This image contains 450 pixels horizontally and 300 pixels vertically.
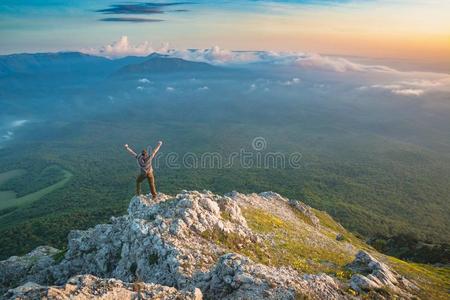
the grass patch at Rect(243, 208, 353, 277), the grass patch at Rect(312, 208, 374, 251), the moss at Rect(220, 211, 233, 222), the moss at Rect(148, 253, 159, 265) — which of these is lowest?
the grass patch at Rect(312, 208, 374, 251)

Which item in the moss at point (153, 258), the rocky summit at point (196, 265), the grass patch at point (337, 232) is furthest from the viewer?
the grass patch at point (337, 232)

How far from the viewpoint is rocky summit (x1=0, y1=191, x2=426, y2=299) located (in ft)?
77.2

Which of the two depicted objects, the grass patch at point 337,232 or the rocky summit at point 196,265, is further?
the grass patch at point 337,232

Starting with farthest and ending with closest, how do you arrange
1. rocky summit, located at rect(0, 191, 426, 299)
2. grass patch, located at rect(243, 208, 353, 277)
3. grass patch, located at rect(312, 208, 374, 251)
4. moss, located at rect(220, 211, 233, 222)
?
grass patch, located at rect(312, 208, 374, 251) < moss, located at rect(220, 211, 233, 222) < grass patch, located at rect(243, 208, 353, 277) < rocky summit, located at rect(0, 191, 426, 299)

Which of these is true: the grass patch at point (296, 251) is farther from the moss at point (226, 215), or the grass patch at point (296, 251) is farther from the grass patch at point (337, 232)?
the grass patch at point (337, 232)

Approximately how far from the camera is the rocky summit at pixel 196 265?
23531 mm

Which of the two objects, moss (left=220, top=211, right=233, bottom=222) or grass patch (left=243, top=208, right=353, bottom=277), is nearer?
grass patch (left=243, top=208, right=353, bottom=277)

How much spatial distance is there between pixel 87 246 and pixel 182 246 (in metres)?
13.4

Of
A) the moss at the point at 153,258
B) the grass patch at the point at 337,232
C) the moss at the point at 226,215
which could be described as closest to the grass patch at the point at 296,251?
the moss at the point at 226,215

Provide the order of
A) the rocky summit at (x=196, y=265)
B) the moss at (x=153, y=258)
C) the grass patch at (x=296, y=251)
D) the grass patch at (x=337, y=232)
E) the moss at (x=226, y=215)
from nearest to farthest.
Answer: the rocky summit at (x=196, y=265) < the moss at (x=153, y=258) < the grass patch at (x=296, y=251) < the moss at (x=226, y=215) < the grass patch at (x=337, y=232)

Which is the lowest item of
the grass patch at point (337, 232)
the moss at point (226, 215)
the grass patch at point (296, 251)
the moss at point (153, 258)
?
the grass patch at point (337, 232)

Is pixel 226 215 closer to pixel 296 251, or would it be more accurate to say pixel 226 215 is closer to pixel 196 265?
pixel 296 251

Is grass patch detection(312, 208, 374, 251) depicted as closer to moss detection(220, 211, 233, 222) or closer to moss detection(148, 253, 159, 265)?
moss detection(220, 211, 233, 222)

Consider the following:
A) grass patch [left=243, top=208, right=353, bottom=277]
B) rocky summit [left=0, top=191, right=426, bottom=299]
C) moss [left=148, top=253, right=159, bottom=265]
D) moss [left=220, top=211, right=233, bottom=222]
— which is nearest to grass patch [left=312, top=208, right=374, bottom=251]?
grass patch [left=243, top=208, right=353, bottom=277]
